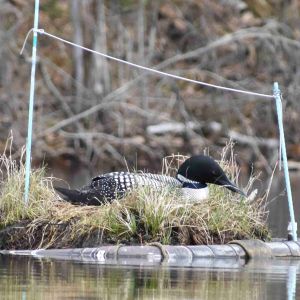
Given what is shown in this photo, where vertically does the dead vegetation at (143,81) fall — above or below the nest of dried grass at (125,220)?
above

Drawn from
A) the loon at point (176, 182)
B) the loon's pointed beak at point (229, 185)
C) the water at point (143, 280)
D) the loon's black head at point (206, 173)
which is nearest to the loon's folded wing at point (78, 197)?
the loon at point (176, 182)

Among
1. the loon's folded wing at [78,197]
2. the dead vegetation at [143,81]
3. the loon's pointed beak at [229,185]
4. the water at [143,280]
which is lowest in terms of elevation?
the water at [143,280]

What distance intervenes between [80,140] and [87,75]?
1542 millimetres

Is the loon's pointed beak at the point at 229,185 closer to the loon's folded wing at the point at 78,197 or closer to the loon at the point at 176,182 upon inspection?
the loon at the point at 176,182

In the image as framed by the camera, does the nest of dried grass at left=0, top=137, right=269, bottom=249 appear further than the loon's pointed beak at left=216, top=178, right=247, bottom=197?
No

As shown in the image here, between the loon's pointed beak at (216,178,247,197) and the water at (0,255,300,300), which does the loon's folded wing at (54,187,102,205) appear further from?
the water at (0,255,300,300)

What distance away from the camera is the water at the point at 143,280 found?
31.0ft

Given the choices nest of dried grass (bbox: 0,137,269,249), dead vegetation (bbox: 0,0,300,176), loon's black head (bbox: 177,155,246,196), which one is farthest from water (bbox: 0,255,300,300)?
dead vegetation (bbox: 0,0,300,176)

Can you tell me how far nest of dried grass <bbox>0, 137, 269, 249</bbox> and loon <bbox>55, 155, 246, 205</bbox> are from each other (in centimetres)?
13

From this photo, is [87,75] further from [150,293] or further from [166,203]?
[150,293]

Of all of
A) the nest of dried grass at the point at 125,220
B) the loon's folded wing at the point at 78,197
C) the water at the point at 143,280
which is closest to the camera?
the water at the point at 143,280

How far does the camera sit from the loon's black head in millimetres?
12875

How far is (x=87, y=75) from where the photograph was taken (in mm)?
26750

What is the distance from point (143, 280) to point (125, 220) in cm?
195
